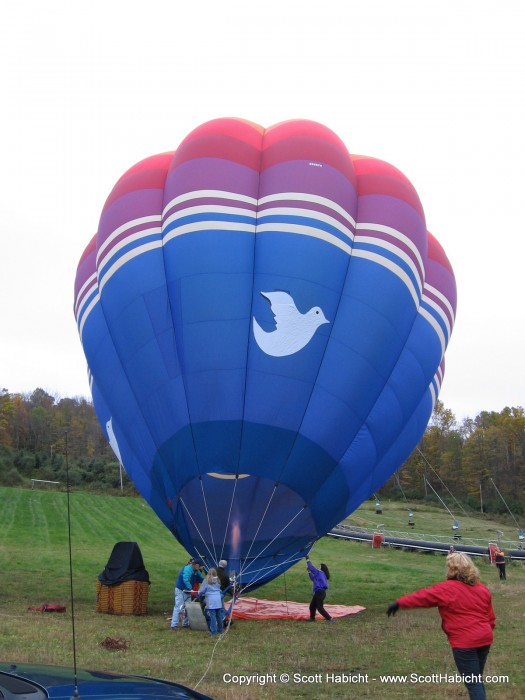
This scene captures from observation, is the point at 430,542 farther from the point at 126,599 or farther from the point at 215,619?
the point at 215,619

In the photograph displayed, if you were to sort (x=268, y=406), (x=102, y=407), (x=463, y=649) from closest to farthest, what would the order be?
(x=463, y=649) → (x=268, y=406) → (x=102, y=407)

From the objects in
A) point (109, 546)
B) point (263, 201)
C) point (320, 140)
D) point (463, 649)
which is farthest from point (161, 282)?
point (109, 546)

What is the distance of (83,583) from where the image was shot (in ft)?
46.5

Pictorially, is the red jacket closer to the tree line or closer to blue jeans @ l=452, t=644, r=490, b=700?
blue jeans @ l=452, t=644, r=490, b=700

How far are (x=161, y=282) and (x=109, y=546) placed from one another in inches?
641

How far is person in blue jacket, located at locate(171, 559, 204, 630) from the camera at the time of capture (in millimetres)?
9539

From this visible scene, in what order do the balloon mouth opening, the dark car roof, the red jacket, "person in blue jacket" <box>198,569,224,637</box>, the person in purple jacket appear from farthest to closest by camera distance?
the person in purple jacket, the balloon mouth opening, "person in blue jacket" <box>198,569,224,637</box>, the red jacket, the dark car roof

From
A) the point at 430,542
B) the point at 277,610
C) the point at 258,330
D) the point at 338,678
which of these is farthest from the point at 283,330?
the point at 430,542

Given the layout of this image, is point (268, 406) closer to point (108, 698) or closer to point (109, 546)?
point (108, 698)

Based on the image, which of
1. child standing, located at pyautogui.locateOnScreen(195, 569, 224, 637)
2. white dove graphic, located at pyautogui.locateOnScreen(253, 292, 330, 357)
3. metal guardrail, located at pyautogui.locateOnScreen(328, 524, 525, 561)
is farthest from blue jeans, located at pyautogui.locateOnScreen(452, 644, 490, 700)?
metal guardrail, located at pyautogui.locateOnScreen(328, 524, 525, 561)

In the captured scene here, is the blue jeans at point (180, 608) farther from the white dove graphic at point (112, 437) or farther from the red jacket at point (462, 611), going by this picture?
the red jacket at point (462, 611)

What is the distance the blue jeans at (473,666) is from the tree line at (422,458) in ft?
113

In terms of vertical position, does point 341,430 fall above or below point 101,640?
above

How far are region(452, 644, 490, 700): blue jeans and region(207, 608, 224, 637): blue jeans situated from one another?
5.22m
